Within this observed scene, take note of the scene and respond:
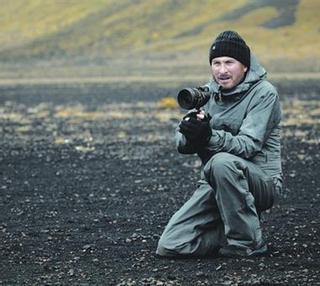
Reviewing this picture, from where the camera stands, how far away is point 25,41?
10269cm

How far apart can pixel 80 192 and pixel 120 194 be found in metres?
0.52

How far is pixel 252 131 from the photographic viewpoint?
23.0ft

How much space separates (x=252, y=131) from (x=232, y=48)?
642mm

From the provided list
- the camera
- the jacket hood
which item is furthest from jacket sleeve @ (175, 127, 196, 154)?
the jacket hood

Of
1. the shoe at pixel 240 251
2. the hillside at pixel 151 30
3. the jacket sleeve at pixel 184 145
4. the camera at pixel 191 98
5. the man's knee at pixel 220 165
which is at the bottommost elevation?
the hillside at pixel 151 30

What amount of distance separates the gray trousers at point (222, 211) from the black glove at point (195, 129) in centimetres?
26

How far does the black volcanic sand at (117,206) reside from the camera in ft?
22.2

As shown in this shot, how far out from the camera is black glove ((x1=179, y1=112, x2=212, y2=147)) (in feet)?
22.0

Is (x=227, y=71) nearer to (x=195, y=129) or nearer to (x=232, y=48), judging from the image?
(x=232, y=48)

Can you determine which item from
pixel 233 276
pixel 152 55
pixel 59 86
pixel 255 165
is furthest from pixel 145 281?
pixel 152 55

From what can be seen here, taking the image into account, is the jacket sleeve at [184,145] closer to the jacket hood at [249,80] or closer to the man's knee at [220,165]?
the man's knee at [220,165]

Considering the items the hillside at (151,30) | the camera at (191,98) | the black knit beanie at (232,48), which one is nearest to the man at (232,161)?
the black knit beanie at (232,48)

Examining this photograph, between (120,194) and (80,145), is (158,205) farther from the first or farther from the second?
(80,145)

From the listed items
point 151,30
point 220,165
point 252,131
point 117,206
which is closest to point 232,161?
point 220,165
